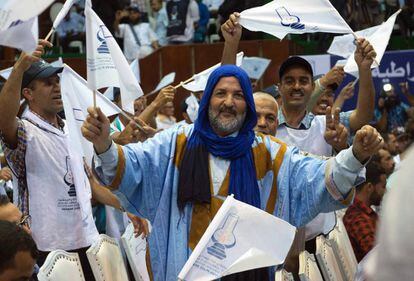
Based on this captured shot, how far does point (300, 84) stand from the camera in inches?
235

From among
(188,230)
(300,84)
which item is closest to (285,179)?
(188,230)

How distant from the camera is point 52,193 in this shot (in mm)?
5137

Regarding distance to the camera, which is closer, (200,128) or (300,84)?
(200,128)

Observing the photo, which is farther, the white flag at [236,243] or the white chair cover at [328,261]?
the white chair cover at [328,261]

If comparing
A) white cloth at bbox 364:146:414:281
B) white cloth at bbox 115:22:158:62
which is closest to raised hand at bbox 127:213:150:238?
white cloth at bbox 364:146:414:281

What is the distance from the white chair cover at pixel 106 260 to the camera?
3.91m

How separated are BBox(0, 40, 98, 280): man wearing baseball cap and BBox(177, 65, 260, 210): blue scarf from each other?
129cm

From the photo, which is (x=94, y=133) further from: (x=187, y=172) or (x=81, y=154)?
(x=81, y=154)

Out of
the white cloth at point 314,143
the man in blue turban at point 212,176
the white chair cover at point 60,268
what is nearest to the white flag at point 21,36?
the man in blue turban at point 212,176

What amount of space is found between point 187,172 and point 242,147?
27 centimetres

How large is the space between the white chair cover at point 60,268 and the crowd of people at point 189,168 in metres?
0.13

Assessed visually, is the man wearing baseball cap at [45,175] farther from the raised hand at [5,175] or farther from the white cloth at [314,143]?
the white cloth at [314,143]

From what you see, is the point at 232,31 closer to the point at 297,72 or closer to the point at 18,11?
the point at 297,72

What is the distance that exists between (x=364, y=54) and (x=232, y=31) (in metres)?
0.77
